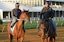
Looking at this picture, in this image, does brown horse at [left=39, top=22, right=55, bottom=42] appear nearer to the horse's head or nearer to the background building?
the horse's head

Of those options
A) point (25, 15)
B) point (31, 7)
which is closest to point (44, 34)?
point (25, 15)

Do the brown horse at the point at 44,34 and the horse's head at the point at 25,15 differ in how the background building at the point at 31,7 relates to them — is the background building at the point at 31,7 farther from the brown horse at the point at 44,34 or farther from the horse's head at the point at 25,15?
the horse's head at the point at 25,15

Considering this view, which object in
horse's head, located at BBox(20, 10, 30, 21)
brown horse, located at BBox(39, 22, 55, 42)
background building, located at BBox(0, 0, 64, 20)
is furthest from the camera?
background building, located at BBox(0, 0, 64, 20)

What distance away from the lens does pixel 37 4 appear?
100 metres

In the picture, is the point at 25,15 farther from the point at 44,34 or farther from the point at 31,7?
the point at 31,7

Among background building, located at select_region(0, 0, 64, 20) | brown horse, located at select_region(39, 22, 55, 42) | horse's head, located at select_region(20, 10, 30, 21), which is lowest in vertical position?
background building, located at select_region(0, 0, 64, 20)

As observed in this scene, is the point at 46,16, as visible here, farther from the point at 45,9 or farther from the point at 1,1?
the point at 1,1

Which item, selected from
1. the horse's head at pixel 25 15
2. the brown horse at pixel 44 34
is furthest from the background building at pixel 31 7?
the horse's head at pixel 25 15

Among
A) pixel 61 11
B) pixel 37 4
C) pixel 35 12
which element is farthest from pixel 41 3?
pixel 35 12

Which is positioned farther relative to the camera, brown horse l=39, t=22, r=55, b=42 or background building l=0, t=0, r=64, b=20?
background building l=0, t=0, r=64, b=20

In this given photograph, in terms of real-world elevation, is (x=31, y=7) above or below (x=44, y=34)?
below

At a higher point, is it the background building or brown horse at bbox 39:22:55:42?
brown horse at bbox 39:22:55:42

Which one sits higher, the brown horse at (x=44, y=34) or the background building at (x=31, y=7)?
the brown horse at (x=44, y=34)

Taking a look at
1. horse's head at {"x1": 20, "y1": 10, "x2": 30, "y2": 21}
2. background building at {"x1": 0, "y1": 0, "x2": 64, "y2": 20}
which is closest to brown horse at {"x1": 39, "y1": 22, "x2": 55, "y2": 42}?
horse's head at {"x1": 20, "y1": 10, "x2": 30, "y2": 21}
